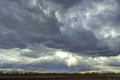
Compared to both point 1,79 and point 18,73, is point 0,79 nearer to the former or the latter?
point 1,79

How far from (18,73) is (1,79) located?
121 feet

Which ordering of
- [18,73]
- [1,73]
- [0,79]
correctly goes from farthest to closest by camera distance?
[18,73], [1,73], [0,79]

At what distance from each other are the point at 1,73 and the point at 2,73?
1391mm

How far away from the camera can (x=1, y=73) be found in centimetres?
12106

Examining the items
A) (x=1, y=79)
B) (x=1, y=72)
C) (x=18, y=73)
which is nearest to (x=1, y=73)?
(x=1, y=72)

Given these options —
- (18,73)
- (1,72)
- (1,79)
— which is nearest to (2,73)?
(1,72)

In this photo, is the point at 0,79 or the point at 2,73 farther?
the point at 2,73

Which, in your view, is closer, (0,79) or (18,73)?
(0,79)

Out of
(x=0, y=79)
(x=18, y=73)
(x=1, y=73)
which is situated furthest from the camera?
(x=18, y=73)

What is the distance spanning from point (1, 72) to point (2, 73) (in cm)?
72

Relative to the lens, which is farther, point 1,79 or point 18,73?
point 18,73

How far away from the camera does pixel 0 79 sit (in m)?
93.0

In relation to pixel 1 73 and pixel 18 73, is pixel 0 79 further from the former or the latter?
pixel 18 73

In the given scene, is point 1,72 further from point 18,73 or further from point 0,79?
point 0,79
